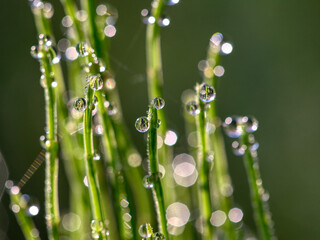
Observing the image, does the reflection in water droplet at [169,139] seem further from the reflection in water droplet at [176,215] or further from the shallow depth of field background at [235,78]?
the shallow depth of field background at [235,78]

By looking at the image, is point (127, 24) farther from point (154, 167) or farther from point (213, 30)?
point (154, 167)

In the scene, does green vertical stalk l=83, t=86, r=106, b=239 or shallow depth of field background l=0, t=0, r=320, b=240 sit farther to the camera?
shallow depth of field background l=0, t=0, r=320, b=240

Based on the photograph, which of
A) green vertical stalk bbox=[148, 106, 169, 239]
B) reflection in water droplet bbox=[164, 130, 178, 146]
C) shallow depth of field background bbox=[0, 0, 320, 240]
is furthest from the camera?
shallow depth of field background bbox=[0, 0, 320, 240]

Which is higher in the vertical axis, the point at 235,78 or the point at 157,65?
the point at 235,78

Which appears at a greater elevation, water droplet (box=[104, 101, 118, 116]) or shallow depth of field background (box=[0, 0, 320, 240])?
shallow depth of field background (box=[0, 0, 320, 240])

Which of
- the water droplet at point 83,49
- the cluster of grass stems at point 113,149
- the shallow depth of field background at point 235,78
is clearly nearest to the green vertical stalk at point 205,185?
the cluster of grass stems at point 113,149

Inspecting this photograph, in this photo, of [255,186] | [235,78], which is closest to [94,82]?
[255,186]

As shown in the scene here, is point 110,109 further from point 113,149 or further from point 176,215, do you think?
point 176,215

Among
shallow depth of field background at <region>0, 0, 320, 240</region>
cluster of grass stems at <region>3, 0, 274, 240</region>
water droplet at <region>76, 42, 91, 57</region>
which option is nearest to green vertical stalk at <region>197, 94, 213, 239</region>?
cluster of grass stems at <region>3, 0, 274, 240</region>

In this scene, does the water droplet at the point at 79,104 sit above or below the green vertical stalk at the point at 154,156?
above

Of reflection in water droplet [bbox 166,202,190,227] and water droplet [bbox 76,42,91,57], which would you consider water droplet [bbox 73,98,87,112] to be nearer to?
water droplet [bbox 76,42,91,57]
